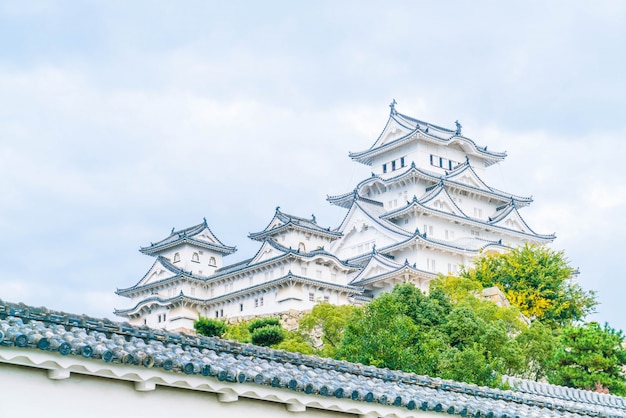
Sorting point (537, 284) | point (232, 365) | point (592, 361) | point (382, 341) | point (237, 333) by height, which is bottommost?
point (232, 365)

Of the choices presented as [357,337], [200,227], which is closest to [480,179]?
[200,227]

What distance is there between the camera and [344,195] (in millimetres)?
65438

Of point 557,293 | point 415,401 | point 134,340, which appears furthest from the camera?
point 557,293

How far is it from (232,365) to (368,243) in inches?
2047

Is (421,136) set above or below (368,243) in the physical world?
above

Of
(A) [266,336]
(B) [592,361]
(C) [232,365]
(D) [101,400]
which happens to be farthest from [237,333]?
(D) [101,400]

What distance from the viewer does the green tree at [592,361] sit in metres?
27.5

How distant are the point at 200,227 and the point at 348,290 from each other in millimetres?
14467

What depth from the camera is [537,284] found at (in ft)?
168

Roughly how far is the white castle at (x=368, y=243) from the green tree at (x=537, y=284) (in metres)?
4.37

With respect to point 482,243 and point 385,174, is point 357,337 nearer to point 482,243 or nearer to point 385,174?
point 482,243

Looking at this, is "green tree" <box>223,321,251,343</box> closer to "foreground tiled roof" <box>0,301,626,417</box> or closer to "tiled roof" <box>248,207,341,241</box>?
"tiled roof" <box>248,207,341,241</box>

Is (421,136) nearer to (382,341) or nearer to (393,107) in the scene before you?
(393,107)

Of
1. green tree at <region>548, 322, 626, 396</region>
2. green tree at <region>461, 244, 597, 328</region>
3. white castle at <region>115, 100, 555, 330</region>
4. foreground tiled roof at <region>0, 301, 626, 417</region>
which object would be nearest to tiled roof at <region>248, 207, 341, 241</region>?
white castle at <region>115, 100, 555, 330</region>
